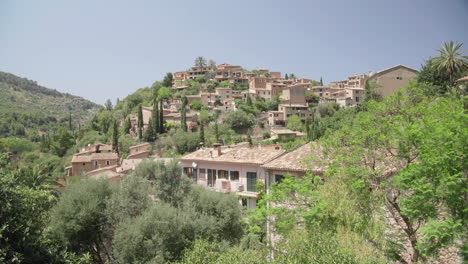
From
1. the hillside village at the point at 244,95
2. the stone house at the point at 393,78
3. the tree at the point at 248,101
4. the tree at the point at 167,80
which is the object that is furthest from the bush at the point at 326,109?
the tree at the point at 167,80

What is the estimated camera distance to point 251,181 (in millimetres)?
21438

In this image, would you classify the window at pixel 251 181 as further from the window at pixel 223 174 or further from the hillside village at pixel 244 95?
the hillside village at pixel 244 95

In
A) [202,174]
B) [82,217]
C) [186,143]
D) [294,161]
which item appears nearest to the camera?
[82,217]

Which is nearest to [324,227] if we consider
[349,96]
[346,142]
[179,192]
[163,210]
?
[346,142]

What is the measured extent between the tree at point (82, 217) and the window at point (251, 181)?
9.15 metres

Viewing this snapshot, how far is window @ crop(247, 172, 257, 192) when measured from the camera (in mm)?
21250

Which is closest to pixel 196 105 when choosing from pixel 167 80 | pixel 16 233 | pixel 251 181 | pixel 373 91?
pixel 167 80

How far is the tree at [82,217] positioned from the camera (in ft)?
46.0

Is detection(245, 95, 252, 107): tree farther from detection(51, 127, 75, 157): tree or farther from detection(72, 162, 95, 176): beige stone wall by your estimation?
detection(51, 127, 75, 157): tree

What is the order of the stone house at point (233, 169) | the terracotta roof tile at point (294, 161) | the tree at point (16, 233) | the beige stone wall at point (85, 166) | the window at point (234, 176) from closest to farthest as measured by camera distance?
the tree at point (16, 233) < the terracotta roof tile at point (294, 161) < the stone house at point (233, 169) < the window at point (234, 176) < the beige stone wall at point (85, 166)

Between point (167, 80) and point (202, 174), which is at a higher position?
point (167, 80)

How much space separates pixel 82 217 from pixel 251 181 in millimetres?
10664

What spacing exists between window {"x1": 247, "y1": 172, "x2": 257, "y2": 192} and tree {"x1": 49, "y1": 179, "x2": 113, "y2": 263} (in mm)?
9145

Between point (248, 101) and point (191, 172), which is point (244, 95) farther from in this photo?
point (191, 172)
